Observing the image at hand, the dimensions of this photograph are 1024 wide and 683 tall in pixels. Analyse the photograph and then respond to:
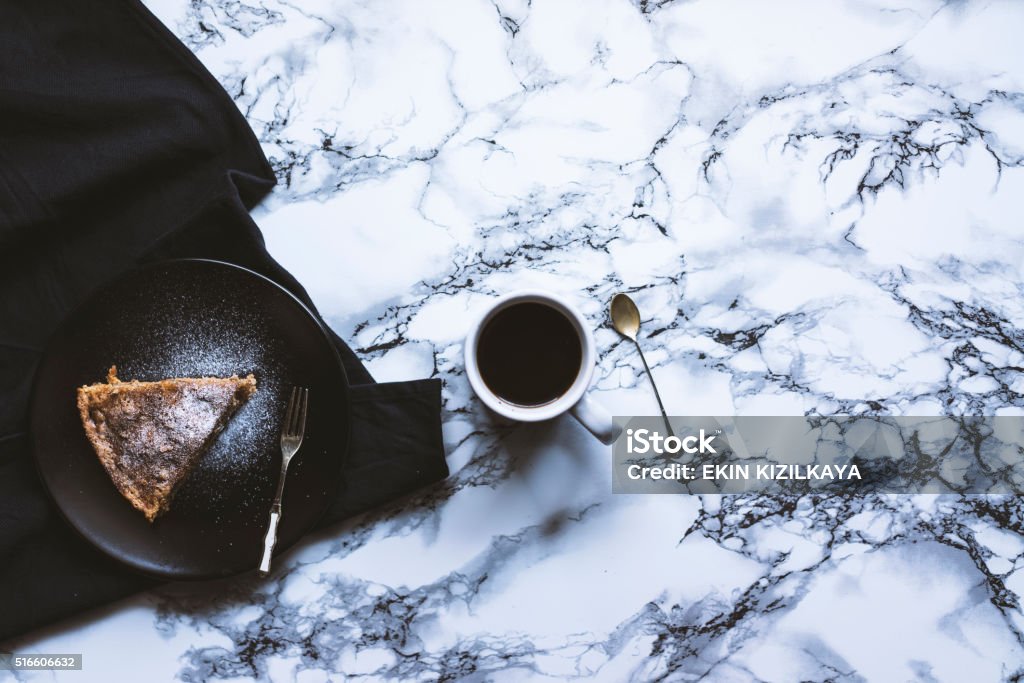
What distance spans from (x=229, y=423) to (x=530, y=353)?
446mm

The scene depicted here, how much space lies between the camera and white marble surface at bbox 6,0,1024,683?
1.05 metres

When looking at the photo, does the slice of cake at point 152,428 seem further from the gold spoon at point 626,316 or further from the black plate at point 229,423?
the gold spoon at point 626,316

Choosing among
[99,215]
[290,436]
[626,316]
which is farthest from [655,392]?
[99,215]

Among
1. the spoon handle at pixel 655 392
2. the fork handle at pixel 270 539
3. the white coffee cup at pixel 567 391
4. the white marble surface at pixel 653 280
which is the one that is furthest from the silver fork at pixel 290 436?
the spoon handle at pixel 655 392

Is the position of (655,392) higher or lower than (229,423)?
higher

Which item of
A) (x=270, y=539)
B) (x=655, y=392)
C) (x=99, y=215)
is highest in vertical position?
(x=99, y=215)

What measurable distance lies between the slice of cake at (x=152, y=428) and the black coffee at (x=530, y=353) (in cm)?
35

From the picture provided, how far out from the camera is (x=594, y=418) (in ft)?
3.07

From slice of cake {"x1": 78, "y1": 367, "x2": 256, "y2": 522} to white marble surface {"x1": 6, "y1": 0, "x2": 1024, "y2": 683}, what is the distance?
0.58 feet

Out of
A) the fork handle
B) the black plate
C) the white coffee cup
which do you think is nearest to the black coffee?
the white coffee cup

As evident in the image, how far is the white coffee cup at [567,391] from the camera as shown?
931mm

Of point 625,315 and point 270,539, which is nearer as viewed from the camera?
point 270,539

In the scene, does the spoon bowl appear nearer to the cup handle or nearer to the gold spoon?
the gold spoon

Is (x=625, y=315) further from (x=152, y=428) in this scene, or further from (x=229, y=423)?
(x=152, y=428)
